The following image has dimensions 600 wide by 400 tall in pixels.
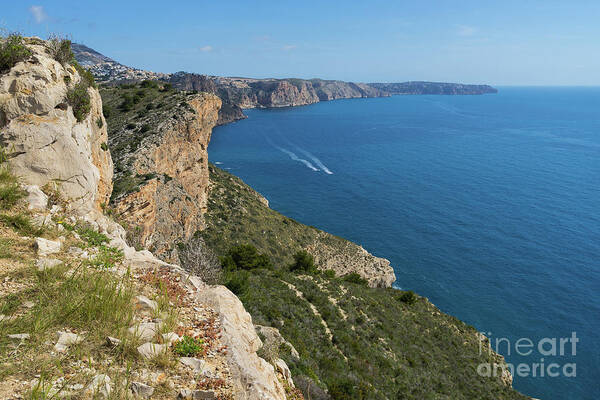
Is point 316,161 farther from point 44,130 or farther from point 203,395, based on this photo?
point 203,395

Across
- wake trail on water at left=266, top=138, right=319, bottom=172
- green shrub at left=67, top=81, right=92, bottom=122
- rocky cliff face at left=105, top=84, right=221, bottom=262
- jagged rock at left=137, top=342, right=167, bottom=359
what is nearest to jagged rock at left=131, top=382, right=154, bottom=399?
jagged rock at left=137, top=342, right=167, bottom=359

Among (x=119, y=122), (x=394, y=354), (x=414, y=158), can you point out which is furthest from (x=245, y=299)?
(x=414, y=158)

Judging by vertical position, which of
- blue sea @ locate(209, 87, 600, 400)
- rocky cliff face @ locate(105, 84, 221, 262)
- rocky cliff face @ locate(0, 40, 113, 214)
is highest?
rocky cliff face @ locate(0, 40, 113, 214)

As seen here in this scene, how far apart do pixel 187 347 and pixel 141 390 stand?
1.16 m

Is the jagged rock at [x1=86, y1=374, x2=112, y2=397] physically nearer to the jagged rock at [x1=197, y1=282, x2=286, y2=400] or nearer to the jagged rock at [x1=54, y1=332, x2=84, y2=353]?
the jagged rock at [x1=54, y1=332, x2=84, y2=353]

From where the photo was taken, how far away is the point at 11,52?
35.5 feet

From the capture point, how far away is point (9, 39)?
11.3 metres

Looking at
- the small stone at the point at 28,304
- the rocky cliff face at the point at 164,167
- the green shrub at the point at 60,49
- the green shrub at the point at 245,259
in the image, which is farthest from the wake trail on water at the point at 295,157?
the small stone at the point at 28,304

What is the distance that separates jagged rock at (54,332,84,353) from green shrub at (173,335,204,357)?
63.7 inches

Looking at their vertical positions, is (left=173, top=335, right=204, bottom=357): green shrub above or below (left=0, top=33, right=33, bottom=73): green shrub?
below

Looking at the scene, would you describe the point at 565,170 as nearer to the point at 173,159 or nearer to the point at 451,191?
the point at 451,191

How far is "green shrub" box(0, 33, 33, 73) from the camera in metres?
10.8

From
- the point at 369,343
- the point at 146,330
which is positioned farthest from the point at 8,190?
the point at 369,343

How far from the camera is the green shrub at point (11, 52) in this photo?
1077 cm
